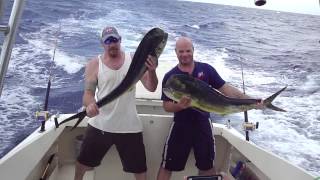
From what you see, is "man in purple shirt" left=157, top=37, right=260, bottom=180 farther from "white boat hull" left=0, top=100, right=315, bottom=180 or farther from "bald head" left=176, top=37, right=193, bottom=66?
"white boat hull" left=0, top=100, right=315, bottom=180

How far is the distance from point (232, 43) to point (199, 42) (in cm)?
186

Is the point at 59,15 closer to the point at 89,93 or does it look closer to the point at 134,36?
the point at 134,36

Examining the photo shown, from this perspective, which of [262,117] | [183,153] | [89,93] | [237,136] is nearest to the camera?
[89,93]

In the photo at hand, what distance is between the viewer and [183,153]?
2951 mm

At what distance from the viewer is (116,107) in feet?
9.06

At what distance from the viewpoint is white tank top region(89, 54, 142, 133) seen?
2.73 m

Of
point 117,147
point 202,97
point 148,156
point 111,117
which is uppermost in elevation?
point 202,97

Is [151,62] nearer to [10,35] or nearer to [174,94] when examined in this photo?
[174,94]

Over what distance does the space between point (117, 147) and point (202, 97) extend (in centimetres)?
90

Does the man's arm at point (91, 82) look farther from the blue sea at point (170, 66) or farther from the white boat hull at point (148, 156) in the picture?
the blue sea at point (170, 66)

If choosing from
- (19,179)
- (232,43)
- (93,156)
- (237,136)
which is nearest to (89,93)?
(93,156)

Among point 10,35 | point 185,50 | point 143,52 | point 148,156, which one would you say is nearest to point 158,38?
point 143,52

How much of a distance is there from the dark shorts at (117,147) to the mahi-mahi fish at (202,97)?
2.33ft

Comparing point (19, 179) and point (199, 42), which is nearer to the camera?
point (19, 179)
